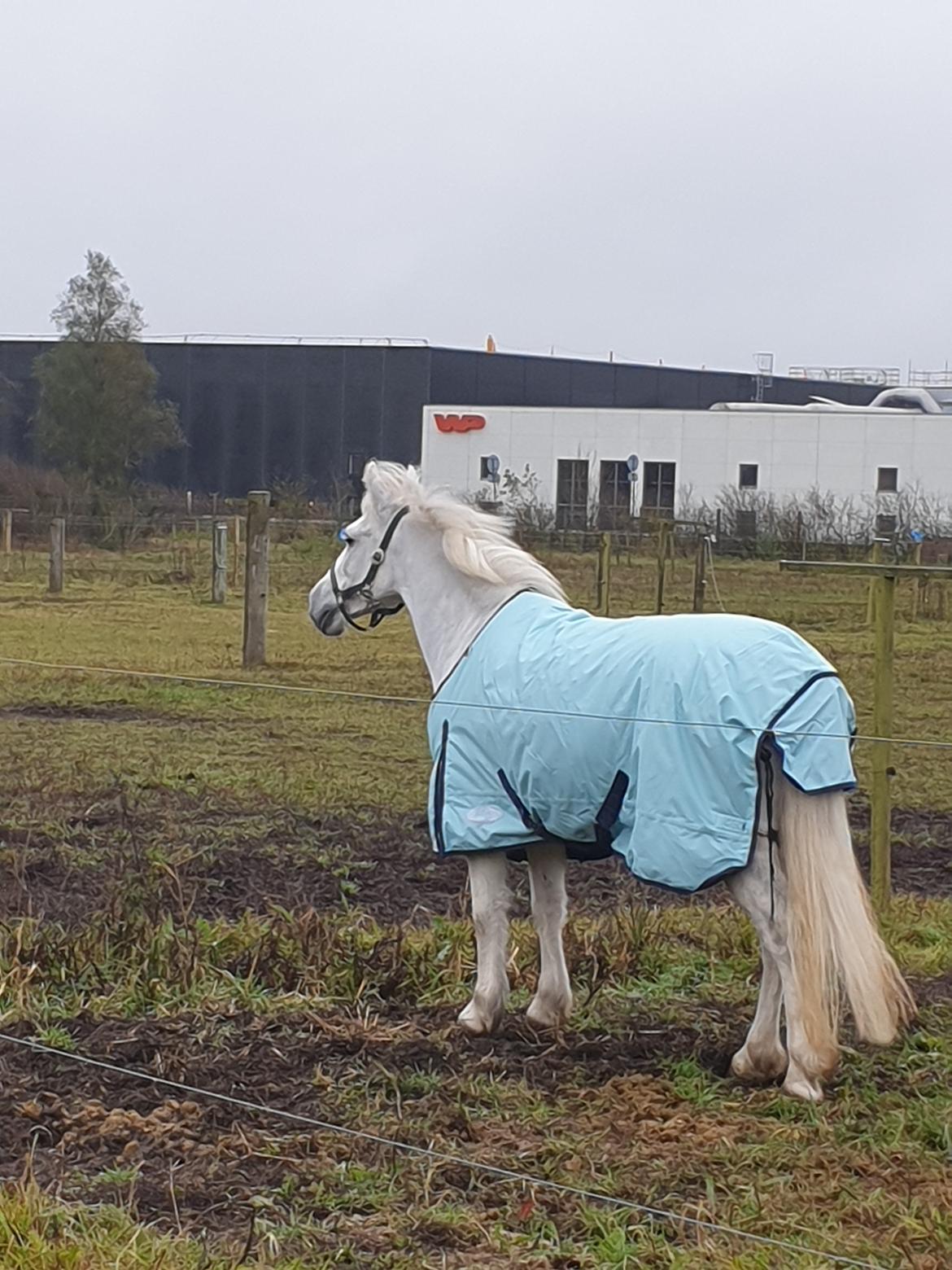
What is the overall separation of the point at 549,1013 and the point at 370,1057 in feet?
2.07

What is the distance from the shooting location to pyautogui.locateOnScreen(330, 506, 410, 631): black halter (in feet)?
18.8

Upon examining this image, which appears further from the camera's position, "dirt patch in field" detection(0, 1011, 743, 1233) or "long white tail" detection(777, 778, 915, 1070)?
"long white tail" detection(777, 778, 915, 1070)

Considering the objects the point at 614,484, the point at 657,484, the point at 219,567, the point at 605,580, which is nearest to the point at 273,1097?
the point at 605,580

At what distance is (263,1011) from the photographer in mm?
5238

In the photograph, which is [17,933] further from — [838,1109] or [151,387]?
[151,387]

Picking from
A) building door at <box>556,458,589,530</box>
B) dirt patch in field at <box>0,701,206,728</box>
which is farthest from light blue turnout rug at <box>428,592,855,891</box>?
building door at <box>556,458,589,530</box>

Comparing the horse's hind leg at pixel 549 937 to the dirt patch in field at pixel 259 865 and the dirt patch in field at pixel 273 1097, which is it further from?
the dirt patch in field at pixel 259 865

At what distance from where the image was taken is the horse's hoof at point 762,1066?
4.79 meters

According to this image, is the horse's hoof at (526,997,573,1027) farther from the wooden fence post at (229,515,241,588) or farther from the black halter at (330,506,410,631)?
the wooden fence post at (229,515,241,588)

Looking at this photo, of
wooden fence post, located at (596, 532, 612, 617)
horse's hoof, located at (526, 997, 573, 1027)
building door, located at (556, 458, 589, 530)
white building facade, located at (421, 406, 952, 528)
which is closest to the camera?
horse's hoof, located at (526, 997, 573, 1027)

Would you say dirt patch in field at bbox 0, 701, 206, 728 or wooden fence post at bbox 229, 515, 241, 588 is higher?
wooden fence post at bbox 229, 515, 241, 588

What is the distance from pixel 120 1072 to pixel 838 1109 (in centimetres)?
196

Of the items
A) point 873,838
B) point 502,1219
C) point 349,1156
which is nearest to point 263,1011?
point 349,1156

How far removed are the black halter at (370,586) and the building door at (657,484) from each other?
40585 millimetres
